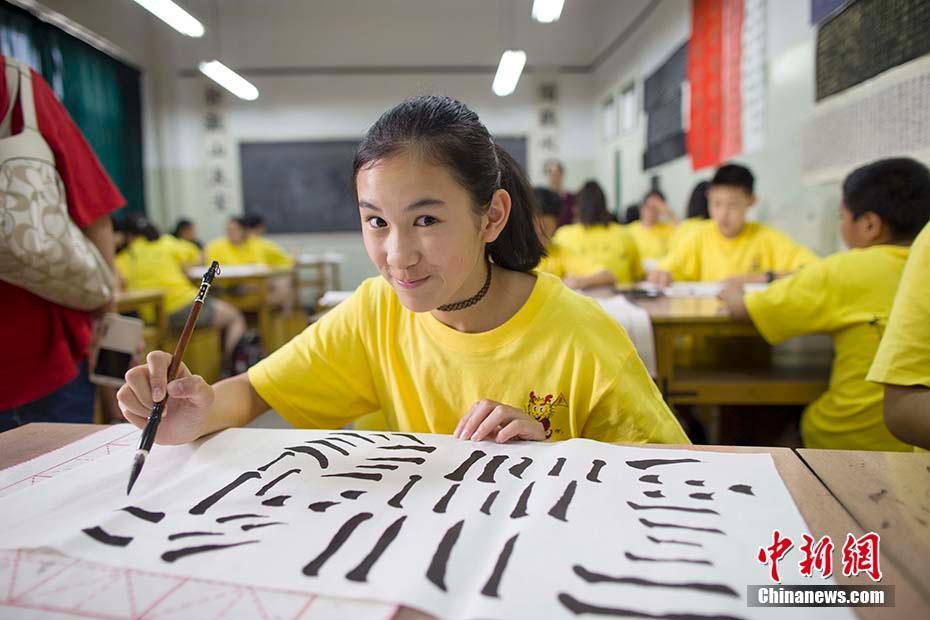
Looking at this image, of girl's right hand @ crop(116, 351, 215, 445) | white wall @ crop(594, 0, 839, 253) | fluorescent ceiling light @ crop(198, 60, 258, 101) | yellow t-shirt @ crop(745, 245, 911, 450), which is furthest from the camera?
fluorescent ceiling light @ crop(198, 60, 258, 101)

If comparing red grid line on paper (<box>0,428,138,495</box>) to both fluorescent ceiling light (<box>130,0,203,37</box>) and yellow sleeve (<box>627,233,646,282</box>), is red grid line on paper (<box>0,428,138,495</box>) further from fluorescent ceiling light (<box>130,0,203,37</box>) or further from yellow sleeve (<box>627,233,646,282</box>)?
fluorescent ceiling light (<box>130,0,203,37</box>)

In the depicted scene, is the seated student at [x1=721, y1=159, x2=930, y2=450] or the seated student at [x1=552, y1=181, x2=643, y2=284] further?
the seated student at [x1=552, y1=181, x2=643, y2=284]

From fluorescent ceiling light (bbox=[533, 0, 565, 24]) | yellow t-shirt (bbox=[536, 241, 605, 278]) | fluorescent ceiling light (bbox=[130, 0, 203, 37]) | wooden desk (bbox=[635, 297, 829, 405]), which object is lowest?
wooden desk (bbox=[635, 297, 829, 405])

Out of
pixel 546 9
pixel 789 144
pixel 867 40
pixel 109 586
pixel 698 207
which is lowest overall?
pixel 109 586

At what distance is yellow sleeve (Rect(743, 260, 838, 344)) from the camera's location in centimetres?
164

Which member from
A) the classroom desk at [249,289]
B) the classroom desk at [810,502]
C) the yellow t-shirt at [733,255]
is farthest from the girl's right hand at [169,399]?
the classroom desk at [249,289]

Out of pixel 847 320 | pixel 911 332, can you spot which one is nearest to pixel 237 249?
pixel 847 320

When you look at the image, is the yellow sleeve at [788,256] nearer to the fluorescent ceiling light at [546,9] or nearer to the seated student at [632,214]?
the fluorescent ceiling light at [546,9]

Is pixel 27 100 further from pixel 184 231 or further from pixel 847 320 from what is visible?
pixel 184 231

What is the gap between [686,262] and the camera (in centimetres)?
313

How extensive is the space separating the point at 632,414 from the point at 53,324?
115 cm

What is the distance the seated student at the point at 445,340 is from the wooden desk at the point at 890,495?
0.81 feet

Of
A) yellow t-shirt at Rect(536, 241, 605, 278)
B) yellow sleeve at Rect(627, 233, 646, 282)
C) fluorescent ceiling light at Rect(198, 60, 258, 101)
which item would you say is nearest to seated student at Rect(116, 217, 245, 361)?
fluorescent ceiling light at Rect(198, 60, 258, 101)

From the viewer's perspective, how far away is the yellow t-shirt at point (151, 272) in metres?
4.36
